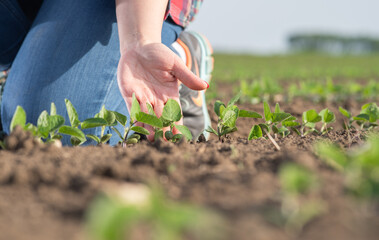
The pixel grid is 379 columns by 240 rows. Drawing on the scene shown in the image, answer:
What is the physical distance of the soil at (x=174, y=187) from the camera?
0.70m

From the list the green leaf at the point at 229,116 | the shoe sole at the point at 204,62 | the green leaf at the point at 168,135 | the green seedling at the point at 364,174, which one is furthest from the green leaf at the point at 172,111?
the shoe sole at the point at 204,62

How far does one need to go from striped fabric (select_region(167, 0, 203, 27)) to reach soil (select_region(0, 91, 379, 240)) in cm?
134

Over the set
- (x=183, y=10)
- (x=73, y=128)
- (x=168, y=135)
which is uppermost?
(x=183, y=10)

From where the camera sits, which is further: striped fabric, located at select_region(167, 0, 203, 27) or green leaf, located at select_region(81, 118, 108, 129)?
striped fabric, located at select_region(167, 0, 203, 27)

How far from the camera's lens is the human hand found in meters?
1.82

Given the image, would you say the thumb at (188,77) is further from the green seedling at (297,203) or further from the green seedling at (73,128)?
the green seedling at (297,203)

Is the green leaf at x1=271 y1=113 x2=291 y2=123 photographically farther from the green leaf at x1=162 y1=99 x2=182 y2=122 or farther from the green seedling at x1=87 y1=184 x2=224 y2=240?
the green seedling at x1=87 y1=184 x2=224 y2=240

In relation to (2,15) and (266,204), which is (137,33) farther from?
(266,204)

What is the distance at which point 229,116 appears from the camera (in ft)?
5.47

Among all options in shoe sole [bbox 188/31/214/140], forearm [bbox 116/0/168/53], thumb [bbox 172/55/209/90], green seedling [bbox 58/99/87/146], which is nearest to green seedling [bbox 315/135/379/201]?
green seedling [bbox 58/99/87/146]

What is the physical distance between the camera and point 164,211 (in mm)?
614

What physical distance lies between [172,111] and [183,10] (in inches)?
45.2

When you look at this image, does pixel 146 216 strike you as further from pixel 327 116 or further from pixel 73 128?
pixel 327 116

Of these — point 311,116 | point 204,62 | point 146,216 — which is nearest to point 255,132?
point 311,116
